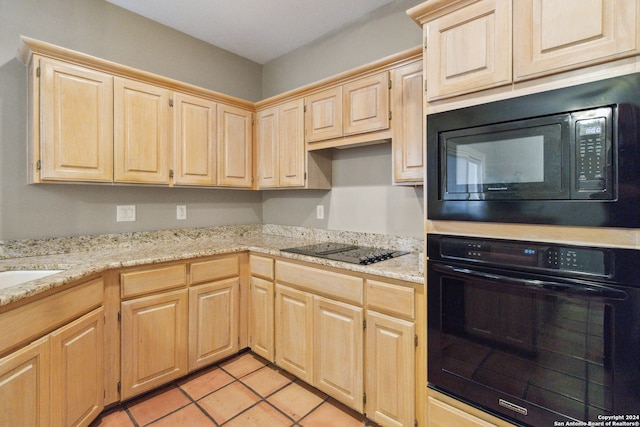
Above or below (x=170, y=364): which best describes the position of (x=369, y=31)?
above

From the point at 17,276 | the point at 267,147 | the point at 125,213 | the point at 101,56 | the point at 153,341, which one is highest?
the point at 101,56

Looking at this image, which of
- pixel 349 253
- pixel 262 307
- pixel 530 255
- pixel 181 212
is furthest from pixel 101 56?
pixel 530 255

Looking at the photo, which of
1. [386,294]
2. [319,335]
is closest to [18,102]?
[319,335]

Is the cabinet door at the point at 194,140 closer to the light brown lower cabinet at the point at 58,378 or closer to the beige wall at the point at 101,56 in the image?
the beige wall at the point at 101,56

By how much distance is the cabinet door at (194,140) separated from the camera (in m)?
2.34

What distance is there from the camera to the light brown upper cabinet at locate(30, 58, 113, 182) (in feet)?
5.83

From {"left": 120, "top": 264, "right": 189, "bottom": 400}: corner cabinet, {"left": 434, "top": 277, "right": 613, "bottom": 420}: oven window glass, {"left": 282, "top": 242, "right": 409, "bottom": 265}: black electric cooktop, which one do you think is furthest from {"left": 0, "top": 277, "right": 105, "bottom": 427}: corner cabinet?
{"left": 434, "top": 277, "right": 613, "bottom": 420}: oven window glass

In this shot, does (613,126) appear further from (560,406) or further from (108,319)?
(108,319)

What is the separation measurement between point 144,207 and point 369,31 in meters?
2.37

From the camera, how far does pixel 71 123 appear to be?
1.87 meters

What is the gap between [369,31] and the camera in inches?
95.5

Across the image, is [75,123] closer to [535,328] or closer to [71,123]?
[71,123]

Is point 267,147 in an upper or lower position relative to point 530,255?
upper

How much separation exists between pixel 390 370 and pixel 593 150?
4.41 ft
